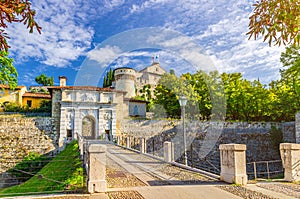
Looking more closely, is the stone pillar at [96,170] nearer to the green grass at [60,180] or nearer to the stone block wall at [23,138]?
the green grass at [60,180]

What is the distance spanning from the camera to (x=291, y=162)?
7461 mm

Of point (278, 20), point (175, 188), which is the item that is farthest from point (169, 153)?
point (278, 20)

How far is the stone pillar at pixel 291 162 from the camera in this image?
292 inches

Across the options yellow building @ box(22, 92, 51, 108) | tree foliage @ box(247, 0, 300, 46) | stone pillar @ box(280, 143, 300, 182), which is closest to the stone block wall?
yellow building @ box(22, 92, 51, 108)

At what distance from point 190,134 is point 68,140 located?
1410 cm

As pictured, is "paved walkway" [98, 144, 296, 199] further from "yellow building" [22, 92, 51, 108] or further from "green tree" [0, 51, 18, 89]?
"yellow building" [22, 92, 51, 108]

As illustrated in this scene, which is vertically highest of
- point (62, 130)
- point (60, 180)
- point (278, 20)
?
point (278, 20)

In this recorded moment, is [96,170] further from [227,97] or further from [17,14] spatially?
[227,97]

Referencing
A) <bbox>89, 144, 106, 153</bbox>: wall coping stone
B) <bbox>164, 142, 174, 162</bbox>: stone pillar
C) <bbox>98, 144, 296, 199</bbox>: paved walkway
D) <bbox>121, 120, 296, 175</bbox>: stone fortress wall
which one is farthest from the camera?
<bbox>121, 120, 296, 175</bbox>: stone fortress wall

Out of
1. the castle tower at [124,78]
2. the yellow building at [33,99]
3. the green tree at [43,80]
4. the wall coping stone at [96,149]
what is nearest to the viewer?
the wall coping stone at [96,149]

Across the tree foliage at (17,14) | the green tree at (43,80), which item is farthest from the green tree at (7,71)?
the green tree at (43,80)

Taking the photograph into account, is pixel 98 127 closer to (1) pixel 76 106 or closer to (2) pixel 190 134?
(1) pixel 76 106

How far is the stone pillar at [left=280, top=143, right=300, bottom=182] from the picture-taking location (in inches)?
292

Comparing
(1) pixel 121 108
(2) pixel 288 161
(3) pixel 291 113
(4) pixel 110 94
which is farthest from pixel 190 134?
(2) pixel 288 161
